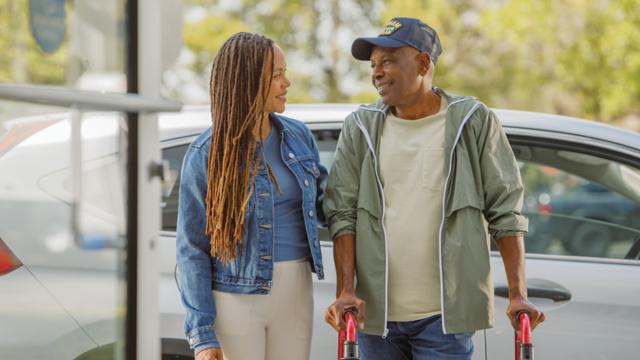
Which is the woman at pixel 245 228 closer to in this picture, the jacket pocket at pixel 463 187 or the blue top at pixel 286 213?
the blue top at pixel 286 213

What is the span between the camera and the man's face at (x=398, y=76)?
290 centimetres

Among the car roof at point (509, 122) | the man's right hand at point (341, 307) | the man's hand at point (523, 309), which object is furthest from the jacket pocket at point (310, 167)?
the car roof at point (509, 122)

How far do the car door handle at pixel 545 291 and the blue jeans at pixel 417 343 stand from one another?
2.55 feet

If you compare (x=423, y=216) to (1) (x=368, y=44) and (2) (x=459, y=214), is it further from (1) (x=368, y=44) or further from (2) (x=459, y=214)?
(1) (x=368, y=44)

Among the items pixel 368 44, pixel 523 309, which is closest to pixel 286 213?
pixel 368 44

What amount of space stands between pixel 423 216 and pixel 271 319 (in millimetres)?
574

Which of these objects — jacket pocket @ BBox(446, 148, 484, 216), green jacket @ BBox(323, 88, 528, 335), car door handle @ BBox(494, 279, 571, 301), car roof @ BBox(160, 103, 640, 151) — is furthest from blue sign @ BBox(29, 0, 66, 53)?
car door handle @ BBox(494, 279, 571, 301)

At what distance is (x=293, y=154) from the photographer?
2896mm

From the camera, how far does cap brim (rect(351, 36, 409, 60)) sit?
2.88 m

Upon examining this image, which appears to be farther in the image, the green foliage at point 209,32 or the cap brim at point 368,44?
the green foliage at point 209,32

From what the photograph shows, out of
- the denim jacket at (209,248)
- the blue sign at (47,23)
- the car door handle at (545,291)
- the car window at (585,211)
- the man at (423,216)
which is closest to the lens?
the blue sign at (47,23)

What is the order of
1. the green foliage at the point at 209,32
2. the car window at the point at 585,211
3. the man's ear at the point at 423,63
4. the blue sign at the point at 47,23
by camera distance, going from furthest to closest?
the green foliage at the point at 209,32 → the car window at the point at 585,211 → the man's ear at the point at 423,63 → the blue sign at the point at 47,23

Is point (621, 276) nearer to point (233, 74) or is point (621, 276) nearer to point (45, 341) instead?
point (233, 74)

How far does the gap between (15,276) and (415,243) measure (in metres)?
1.34
